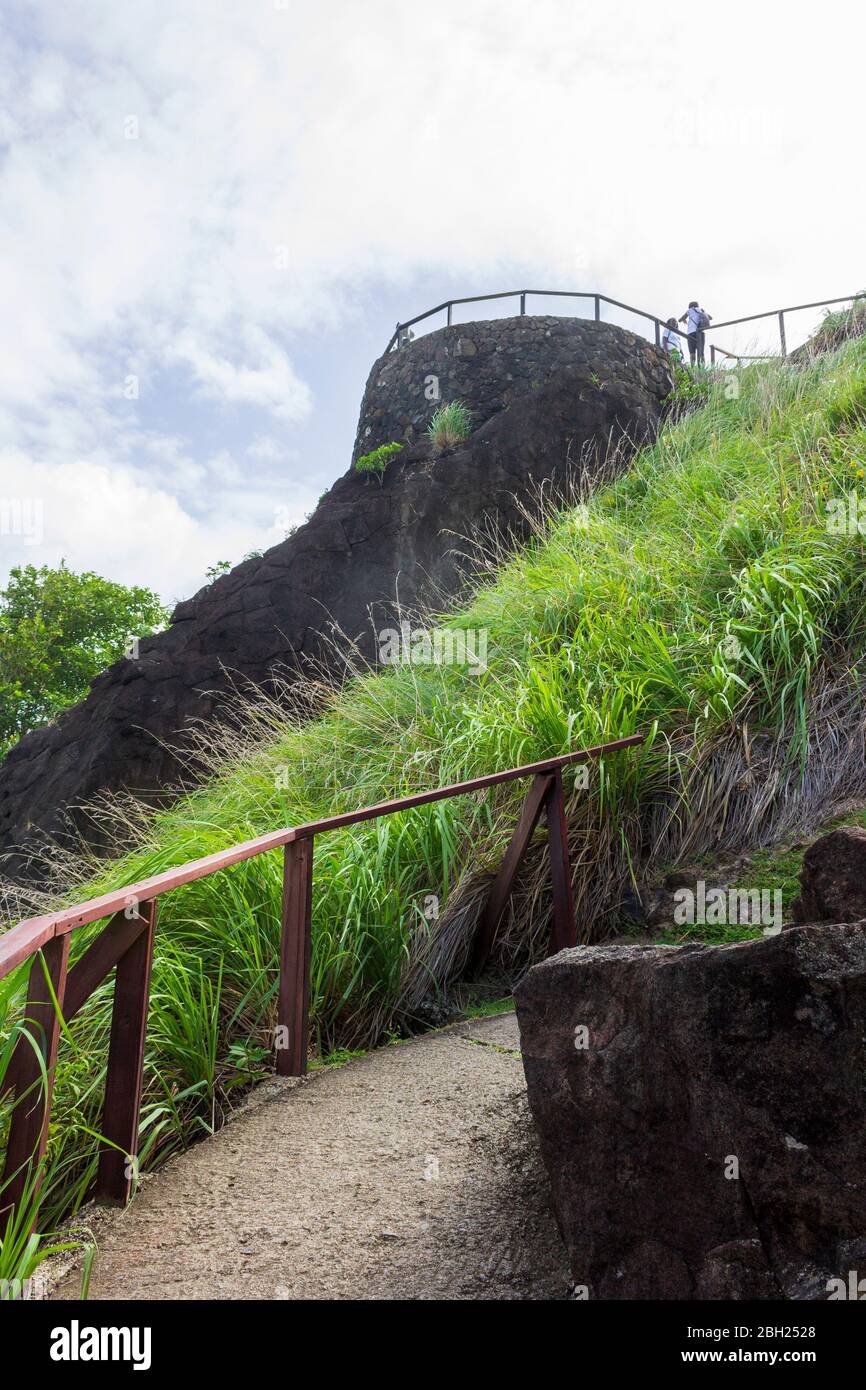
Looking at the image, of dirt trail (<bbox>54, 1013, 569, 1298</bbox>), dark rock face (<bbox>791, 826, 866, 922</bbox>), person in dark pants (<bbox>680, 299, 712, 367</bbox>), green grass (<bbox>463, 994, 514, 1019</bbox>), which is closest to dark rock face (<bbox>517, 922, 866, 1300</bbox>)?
dirt trail (<bbox>54, 1013, 569, 1298</bbox>)

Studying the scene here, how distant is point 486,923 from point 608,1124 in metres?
2.61

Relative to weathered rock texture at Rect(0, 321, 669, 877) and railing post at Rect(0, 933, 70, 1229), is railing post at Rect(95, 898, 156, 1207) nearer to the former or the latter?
railing post at Rect(0, 933, 70, 1229)

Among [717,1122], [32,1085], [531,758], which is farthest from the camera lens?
[531,758]

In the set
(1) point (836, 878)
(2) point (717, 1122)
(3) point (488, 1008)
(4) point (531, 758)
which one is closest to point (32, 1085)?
(2) point (717, 1122)

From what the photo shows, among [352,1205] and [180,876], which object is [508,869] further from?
[352,1205]

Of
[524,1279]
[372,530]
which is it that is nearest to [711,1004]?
[524,1279]

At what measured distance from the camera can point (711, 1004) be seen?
1.77m

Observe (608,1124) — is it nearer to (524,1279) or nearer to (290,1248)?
(524,1279)

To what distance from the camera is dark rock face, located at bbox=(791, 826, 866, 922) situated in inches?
98.3

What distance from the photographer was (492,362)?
1711cm

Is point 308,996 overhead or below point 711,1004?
below

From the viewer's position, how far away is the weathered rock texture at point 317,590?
13.0 meters

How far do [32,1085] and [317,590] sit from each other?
12.4 meters

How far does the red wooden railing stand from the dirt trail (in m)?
0.20
